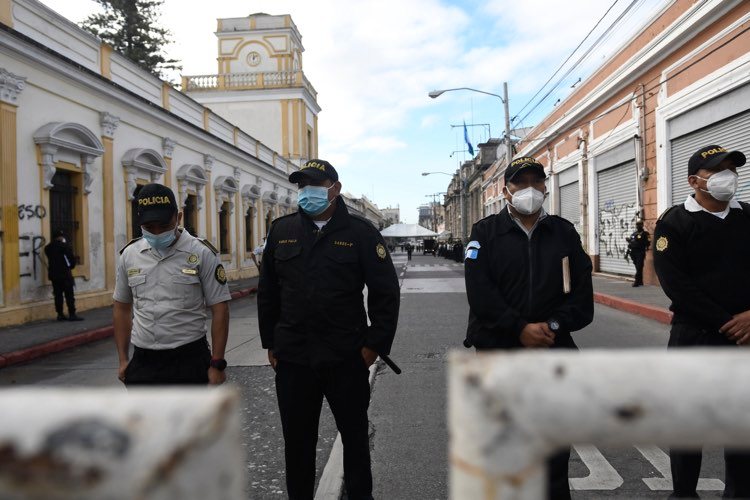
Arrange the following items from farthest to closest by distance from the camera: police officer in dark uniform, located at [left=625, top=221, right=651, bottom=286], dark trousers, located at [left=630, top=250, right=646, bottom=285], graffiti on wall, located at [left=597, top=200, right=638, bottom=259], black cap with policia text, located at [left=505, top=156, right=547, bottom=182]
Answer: graffiti on wall, located at [left=597, top=200, right=638, bottom=259]
dark trousers, located at [left=630, top=250, right=646, bottom=285]
police officer in dark uniform, located at [left=625, top=221, right=651, bottom=286]
black cap with policia text, located at [left=505, top=156, right=547, bottom=182]

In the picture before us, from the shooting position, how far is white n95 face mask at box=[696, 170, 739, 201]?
2863mm

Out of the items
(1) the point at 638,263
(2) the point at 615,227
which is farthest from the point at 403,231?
(1) the point at 638,263

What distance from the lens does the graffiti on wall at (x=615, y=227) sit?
15.8m

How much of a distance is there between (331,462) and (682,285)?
2.46 meters

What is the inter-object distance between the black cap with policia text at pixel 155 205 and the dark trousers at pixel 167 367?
712mm

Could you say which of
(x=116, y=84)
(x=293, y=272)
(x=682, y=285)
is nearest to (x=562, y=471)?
(x=682, y=285)

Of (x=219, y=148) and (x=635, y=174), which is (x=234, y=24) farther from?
(x=635, y=174)

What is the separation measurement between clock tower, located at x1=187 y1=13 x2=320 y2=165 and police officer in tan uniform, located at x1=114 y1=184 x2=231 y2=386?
3396 cm

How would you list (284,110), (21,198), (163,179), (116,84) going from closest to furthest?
(21,198) < (116,84) < (163,179) < (284,110)

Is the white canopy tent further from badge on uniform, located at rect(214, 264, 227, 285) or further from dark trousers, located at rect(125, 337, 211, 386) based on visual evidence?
dark trousers, located at rect(125, 337, 211, 386)

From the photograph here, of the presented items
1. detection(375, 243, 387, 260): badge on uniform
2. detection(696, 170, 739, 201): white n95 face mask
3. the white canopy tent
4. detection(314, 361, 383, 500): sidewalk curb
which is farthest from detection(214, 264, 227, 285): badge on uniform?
the white canopy tent

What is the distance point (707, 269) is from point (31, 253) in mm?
11453

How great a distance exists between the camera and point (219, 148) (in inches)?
827

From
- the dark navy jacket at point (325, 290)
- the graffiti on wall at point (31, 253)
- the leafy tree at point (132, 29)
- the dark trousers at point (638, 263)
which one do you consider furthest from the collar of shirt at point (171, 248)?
the leafy tree at point (132, 29)
